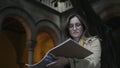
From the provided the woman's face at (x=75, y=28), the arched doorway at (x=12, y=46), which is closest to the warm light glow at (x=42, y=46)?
the arched doorway at (x=12, y=46)

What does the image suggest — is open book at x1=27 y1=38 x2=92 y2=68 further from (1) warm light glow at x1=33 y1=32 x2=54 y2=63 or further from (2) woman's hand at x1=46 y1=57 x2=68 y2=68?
(1) warm light glow at x1=33 y1=32 x2=54 y2=63

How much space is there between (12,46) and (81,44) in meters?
11.6

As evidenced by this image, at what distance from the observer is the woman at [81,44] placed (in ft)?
6.83

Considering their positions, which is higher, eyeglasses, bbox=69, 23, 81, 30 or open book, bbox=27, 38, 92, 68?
eyeglasses, bbox=69, 23, 81, 30

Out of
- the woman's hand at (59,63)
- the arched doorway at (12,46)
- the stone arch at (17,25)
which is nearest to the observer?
the woman's hand at (59,63)

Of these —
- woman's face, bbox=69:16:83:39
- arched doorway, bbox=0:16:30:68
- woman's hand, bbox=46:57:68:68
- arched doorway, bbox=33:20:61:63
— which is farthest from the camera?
arched doorway, bbox=0:16:30:68

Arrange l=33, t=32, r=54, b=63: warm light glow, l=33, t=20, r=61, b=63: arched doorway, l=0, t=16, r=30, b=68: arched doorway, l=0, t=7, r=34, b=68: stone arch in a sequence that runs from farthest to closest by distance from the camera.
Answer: l=33, t=32, r=54, b=63: warm light glow → l=0, t=16, r=30, b=68: arched doorway → l=33, t=20, r=61, b=63: arched doorway → l=0, t=7, r=34, b=68: stone arch

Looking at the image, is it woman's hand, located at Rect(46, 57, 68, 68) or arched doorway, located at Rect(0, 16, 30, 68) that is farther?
arched doorway, located at Rect(0, 16, 30, 68)

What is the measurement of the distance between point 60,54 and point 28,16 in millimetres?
9257

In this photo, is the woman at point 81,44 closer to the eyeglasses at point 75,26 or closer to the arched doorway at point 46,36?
the eyeglasses at point 75,26

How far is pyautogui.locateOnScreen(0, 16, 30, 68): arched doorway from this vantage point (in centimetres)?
1323

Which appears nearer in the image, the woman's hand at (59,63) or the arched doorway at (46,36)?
the woman's hand at (59,63)

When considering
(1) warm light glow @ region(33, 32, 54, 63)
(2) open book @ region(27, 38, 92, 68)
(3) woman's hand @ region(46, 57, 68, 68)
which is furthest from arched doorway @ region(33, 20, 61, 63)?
(3) woman's hand @ region(46, 57, 68, 68)

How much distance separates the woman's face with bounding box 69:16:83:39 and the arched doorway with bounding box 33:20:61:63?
9.29m
